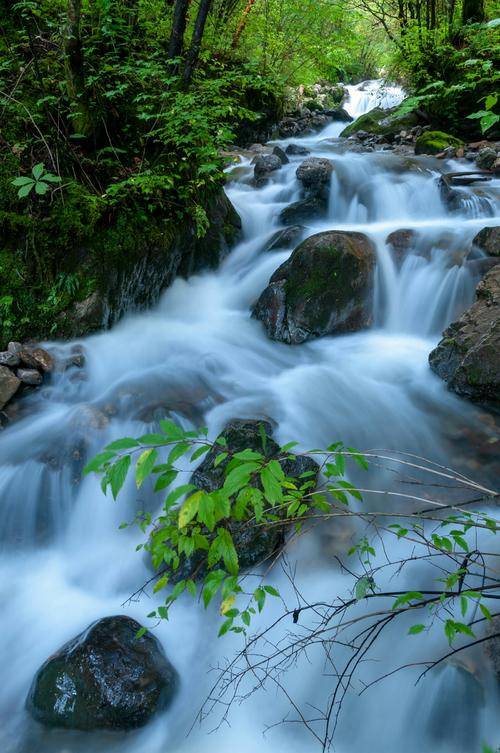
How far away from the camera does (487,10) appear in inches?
412

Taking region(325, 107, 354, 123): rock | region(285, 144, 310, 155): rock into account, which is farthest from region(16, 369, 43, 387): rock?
region(325, 107, 354, 123): rock

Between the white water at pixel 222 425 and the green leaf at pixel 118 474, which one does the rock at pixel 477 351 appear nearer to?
the white water at pixel 222 425

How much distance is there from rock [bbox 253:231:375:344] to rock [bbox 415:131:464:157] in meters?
5.80

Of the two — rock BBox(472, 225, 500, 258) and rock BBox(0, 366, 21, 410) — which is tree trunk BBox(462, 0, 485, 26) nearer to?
rock BBox(472, 225, 500, 258)

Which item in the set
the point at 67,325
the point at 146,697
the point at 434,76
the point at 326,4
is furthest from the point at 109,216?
the point at 434,76

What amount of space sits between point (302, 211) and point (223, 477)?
583 cm

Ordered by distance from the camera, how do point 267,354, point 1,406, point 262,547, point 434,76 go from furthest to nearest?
1. point 434,76
2. point 267,354
3. point 1,406
4. point 262,547

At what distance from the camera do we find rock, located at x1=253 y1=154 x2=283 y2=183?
9352mm

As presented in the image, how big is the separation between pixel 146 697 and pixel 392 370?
3739 mm

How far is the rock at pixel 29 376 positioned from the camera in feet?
15.0

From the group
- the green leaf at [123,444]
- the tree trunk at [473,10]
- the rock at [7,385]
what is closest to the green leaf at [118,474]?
the green leaf at [123,444]

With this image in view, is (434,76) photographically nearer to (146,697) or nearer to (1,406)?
(1,406)

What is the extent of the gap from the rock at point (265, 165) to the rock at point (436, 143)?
10.4 feet

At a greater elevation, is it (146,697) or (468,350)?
(468,350)
